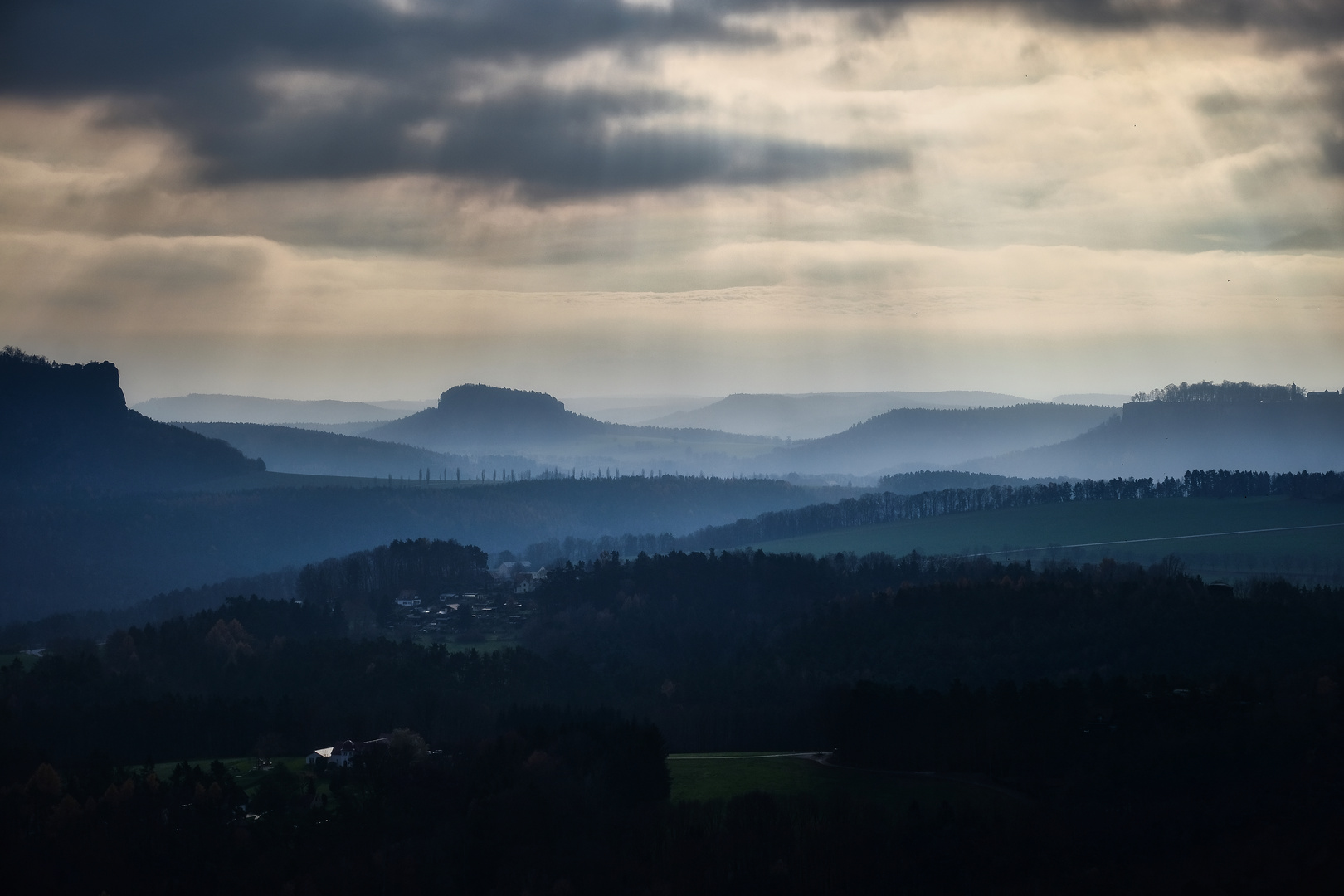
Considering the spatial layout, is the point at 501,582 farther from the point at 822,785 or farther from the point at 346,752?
the point at 822,785

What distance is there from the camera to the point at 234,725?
7188 centimetres

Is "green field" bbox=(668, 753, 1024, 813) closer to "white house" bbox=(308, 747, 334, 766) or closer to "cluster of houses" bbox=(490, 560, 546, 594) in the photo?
"white house" bbox=(308, 747, 334, 766)

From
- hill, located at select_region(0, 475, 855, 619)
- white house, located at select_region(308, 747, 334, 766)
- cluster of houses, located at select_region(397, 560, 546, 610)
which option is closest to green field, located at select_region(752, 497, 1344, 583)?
cluster of houses, located at select_region(397, 560, 546, 610)

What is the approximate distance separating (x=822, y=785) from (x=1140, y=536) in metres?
86.3

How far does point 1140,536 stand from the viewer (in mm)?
130125

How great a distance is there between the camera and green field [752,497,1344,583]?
113 metres

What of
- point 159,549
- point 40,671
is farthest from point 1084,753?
point 159,549

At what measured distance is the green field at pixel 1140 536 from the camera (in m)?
113

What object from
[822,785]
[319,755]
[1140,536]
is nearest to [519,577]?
[1140,536]

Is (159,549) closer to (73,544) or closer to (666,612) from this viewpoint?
(73,544)

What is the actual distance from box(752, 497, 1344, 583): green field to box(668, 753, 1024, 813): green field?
61.1m

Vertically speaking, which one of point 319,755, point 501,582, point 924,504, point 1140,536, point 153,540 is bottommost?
point 319,755

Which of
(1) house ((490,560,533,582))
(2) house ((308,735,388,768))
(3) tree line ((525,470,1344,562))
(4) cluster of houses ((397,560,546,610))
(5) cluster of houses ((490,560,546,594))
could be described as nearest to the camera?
(2) house ((308,735,388,768))

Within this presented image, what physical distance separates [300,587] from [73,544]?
51.7 metres
